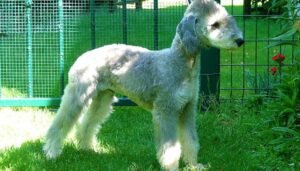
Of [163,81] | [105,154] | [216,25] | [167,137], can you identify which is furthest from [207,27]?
[105,154]

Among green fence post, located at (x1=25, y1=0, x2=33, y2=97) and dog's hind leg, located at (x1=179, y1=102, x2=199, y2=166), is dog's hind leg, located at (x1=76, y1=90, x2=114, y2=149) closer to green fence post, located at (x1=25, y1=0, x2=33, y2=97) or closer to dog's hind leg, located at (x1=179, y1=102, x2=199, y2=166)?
dog's hind leg, located at (x1=179, y1=102, x2=199, y2=166)

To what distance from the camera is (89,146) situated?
620cm

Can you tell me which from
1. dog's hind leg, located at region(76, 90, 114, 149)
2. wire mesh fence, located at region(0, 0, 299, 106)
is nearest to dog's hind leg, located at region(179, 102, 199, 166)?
dog's hind leg, located at region(76, 90, 114, 149)

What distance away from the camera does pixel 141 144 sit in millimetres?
6441

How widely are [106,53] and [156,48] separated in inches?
77.0

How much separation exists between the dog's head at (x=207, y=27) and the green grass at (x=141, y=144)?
4.28ft

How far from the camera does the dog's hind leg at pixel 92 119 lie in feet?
20.0

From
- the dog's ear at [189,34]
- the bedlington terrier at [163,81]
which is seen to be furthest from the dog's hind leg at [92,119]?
the dog's ear at [189,34]

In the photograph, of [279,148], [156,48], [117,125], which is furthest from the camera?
[156,48]

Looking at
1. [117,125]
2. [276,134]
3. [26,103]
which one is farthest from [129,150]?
[26,103]

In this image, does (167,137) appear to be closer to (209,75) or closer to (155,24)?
(209,75)

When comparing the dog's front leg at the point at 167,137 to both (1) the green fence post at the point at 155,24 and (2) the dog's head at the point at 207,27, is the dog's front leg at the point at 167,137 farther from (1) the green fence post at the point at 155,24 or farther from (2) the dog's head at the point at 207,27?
(1) the green fence post at the point at 155,24

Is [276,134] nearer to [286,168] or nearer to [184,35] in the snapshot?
[286,168]

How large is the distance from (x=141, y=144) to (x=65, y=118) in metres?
1.07
